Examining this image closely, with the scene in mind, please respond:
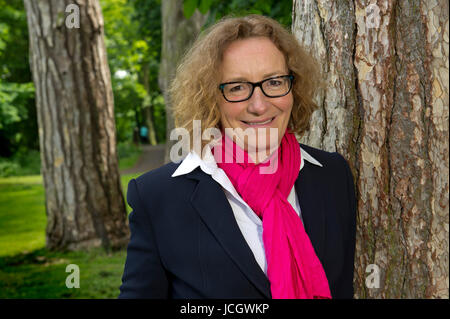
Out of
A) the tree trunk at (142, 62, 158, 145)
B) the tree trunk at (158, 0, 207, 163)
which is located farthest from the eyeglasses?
the tree trunk at (142, 62, 158, 145)

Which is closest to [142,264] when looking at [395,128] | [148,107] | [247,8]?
[395,128]

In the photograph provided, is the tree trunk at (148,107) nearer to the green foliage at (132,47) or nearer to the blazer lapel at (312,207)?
the green foliage at (132,47)

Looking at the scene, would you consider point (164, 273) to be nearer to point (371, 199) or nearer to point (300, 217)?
point (300, 217)

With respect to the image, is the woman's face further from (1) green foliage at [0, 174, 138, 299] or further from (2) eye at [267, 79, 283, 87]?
(1) green foliage at [0, 174, 138, 299]

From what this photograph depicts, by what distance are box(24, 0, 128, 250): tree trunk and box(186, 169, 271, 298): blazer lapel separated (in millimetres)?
4906

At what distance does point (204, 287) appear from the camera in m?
1.96

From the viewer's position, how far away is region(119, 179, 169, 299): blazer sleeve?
2.00m

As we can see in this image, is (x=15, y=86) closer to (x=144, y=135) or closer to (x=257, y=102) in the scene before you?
(x=257, y=102)

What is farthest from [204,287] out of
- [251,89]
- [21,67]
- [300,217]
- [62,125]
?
[21,67]

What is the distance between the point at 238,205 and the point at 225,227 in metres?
0.14

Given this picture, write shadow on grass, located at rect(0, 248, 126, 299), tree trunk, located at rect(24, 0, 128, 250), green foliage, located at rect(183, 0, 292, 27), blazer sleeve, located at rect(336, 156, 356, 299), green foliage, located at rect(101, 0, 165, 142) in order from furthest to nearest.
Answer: green foliage, located at rect(101, 0, 165, 142) < tree trunk, located at rect(24, 0, 128, 250) < shadow on grass, located at rect(0, 248, 126, 299) < green foliage, located at rect(183, 0, 292, 27) < blazer sleeve, located at rect(336, 156, 356, 299)

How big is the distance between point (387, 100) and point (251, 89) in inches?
26.5

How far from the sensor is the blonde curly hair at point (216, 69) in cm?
206

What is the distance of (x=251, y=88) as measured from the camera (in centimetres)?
204
